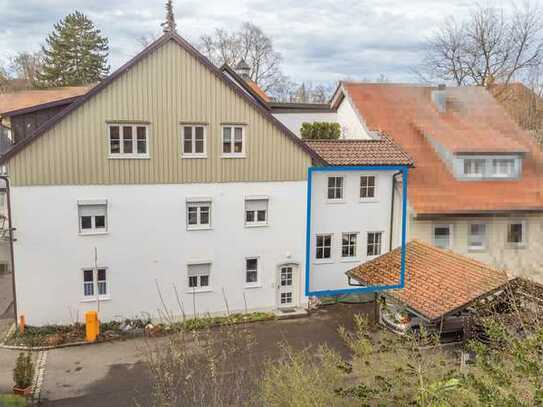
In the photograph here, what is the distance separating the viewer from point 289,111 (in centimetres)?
3178

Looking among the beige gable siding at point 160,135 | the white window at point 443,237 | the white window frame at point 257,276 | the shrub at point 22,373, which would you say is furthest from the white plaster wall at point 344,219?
the shrub at point 22,373

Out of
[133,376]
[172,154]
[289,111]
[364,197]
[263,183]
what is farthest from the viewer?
[289,111]

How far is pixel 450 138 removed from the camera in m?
26.0

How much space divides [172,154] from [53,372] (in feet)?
26.5

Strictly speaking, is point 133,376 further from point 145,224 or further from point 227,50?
point 227,50

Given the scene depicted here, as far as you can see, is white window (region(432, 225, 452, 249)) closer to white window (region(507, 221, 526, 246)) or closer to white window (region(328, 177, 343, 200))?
white window (region(507, 221, 526, 246))

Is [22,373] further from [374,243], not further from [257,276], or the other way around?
[374,243]

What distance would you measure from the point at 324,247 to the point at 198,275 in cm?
548

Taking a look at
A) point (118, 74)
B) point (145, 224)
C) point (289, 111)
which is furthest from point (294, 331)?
point (289, 111)

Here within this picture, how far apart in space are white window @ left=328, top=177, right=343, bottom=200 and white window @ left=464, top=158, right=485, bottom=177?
750 cm

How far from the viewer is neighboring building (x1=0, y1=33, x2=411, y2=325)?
692 inches

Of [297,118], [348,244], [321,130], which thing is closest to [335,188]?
[348,244]

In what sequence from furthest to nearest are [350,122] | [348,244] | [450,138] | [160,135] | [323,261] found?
1. [350,122]
2. [450,138]
3. [348,244]
4. [323,261]
5. [160,135]

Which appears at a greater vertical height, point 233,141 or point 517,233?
point 233,141
